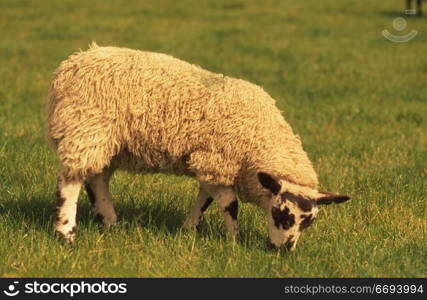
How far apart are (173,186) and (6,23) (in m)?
16.2

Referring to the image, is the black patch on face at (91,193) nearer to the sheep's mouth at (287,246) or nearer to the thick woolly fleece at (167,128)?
the thick woolly fleece at (167,128)

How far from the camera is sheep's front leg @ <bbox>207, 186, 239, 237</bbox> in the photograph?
5.83 meters

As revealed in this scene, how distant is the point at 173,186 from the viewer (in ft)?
24.2

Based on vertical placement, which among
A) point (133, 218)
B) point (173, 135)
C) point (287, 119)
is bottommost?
point (287, 119)

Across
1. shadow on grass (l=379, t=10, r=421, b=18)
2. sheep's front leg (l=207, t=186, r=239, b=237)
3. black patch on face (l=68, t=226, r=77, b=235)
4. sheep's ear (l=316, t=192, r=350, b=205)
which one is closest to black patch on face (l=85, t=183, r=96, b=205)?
black patch on face (l=68, t=226, r=77, b=235)

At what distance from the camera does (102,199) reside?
6.22 metres

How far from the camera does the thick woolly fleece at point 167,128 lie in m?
5.63

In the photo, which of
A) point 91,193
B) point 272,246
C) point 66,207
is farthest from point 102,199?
point 272,246

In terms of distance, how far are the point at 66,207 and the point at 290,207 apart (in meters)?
1.89

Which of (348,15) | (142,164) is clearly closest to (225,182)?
(142,164)

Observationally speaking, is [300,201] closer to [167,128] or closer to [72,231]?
[167,128]

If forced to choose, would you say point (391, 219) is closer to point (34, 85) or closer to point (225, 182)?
point (225, 182)

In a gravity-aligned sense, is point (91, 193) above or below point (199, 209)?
above

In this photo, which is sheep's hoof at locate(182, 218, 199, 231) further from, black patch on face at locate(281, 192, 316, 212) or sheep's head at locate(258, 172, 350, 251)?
black patch on face at locate(281, 192, 316, 212)
